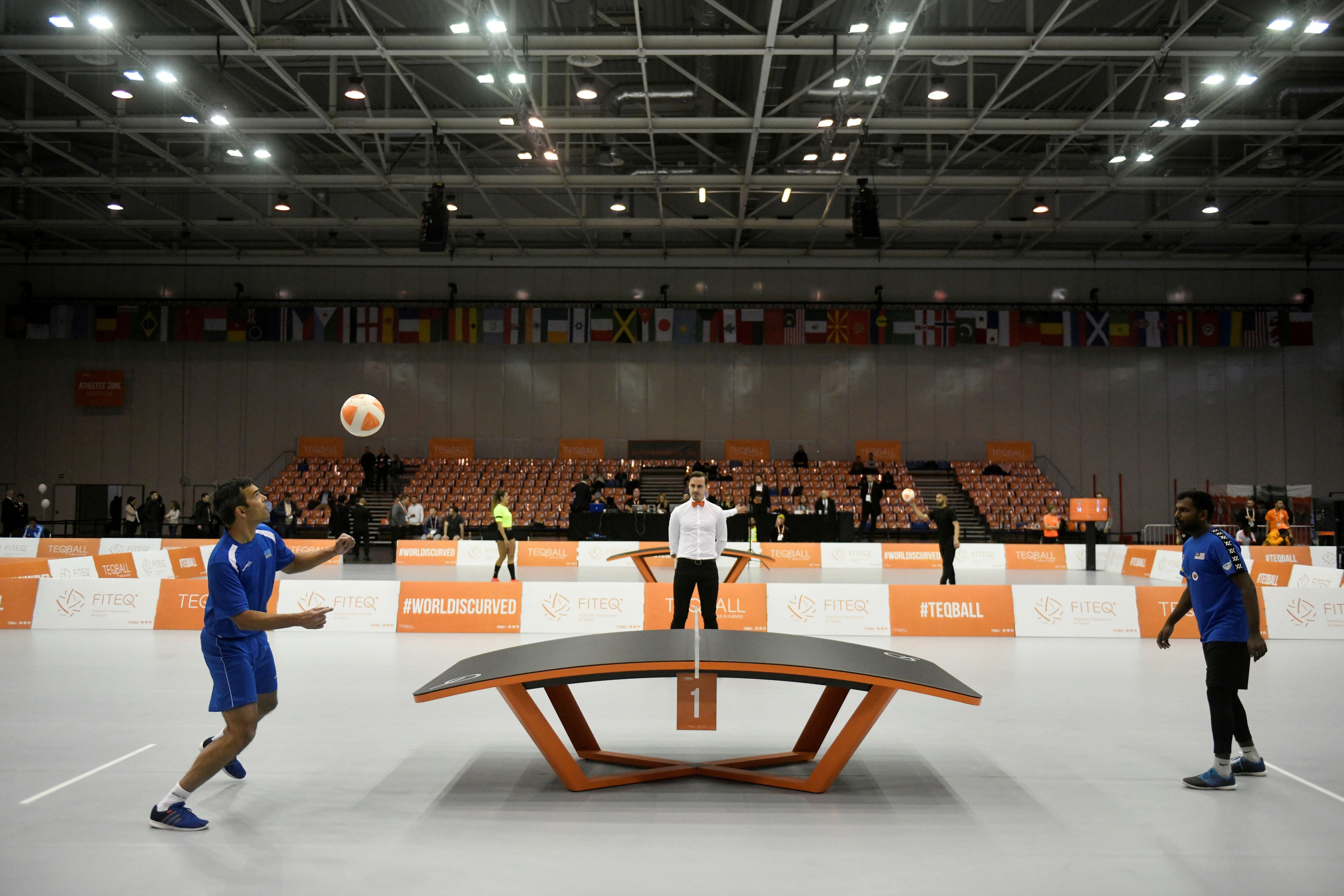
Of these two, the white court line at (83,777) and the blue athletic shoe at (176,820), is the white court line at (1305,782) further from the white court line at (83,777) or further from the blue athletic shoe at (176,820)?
the blue athletic shoe at (176,820)

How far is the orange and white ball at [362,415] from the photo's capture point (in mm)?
14867

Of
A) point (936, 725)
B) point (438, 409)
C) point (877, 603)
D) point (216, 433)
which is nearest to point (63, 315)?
point (216, 433)

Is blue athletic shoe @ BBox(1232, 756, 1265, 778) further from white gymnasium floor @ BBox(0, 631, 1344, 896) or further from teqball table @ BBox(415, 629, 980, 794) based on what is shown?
teqball table @ BBox(415, 629, 980, 794)

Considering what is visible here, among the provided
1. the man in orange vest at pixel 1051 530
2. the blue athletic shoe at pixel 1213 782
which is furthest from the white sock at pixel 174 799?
the man in orange vest at pixel 1051 530

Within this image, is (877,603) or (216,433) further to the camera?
(216,433)

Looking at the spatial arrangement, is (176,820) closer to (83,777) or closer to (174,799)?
(174,799)

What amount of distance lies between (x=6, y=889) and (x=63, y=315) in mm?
34272

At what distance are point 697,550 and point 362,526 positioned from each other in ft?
49.3

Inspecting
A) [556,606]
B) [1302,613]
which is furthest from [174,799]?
[1302,613]

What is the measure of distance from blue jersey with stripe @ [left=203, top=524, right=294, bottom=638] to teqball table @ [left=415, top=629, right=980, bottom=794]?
105cm

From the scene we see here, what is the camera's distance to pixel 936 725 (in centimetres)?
654

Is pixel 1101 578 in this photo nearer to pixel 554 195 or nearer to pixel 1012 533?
pixel 1012 533

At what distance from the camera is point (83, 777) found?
17.0 feet

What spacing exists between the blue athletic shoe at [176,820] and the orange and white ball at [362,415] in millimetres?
10852
